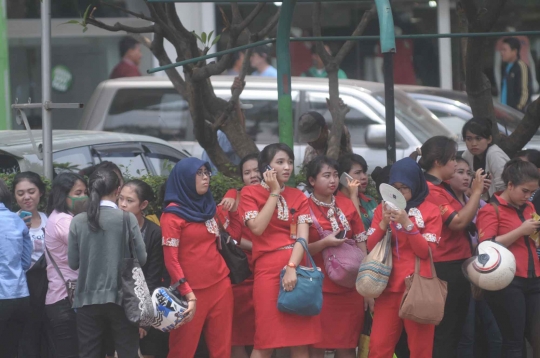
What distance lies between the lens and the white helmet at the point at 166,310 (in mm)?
5926

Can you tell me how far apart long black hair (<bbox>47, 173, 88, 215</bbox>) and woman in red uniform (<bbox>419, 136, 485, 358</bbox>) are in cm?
244

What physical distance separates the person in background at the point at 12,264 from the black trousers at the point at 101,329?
20.1 inches

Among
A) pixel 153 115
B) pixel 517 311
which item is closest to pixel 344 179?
pixel 517 311

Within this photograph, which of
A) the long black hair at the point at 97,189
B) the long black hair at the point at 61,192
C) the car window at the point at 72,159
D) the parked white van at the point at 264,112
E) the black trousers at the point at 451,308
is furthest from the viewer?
the parked white van at the point at 264,112

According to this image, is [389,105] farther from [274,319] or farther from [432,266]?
[274,319]

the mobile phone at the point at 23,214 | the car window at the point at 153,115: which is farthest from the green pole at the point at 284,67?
the car window at the point at 153,115

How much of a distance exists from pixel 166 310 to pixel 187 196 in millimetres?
775

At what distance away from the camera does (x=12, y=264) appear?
244 inches

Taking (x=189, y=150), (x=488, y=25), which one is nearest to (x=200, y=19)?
(x=189, y=150)

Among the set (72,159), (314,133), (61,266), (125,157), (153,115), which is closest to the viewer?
(61,266)

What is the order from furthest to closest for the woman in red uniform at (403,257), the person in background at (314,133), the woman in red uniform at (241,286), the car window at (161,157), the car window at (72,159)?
the car window at (161,157) < the car window at (72,159) < the person in background at (314,133) < the woman in red uniform at (241,286) < the woman in red uniform at (403,257)

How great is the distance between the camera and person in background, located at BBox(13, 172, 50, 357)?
655cm

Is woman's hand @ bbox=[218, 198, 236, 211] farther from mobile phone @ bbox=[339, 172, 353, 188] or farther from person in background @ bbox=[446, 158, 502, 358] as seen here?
person in background @ bbox=[446, 158, 502, 358]

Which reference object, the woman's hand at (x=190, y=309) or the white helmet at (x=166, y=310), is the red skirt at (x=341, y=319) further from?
the white helmet at (x=166, y=310)
